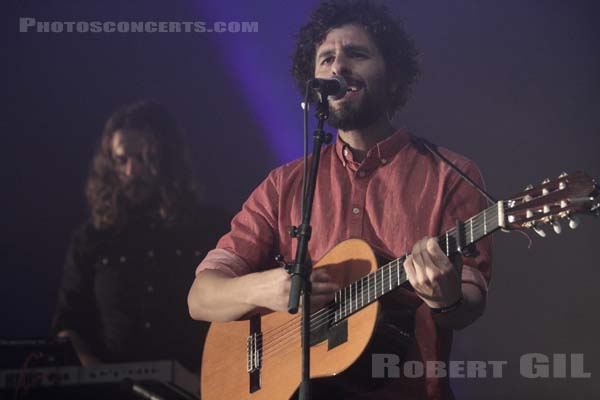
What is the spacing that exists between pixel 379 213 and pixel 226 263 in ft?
2.39

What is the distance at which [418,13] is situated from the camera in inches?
175

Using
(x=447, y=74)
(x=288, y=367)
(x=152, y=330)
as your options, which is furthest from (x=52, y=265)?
(x=447, y=74)

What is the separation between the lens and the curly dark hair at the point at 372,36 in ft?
13.5

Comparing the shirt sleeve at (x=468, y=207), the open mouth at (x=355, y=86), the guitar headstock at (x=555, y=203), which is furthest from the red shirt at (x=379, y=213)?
the guitar headstock at (x=555, y=203)

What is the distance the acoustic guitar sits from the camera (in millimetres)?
2738

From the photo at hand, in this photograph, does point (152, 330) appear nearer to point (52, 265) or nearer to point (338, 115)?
point (52, 265)

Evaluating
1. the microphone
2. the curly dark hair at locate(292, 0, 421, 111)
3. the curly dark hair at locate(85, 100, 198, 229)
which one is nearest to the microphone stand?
the microphone

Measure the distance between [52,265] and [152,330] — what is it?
0.61 metres

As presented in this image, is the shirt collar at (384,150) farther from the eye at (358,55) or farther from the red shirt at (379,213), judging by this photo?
the eye at (358,55)

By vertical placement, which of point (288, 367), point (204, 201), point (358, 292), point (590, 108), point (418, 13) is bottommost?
point (288, 367)

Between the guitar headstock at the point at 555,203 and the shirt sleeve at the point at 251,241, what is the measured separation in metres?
1.38

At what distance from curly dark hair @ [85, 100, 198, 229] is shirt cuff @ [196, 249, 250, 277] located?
509 millimetres

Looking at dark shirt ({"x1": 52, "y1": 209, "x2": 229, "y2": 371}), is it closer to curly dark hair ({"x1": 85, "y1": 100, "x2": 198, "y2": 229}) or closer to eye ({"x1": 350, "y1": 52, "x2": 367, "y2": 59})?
curly dark hair ({"x1": 85, "y1": 100, "x2": 198, "y2": 229})

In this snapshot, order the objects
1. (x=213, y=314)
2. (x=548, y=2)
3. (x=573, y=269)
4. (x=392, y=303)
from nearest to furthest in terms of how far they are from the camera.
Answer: (x=392, y=303) → (x=213, y=314) → (x=573, y=269) → (x=548, y=2)
